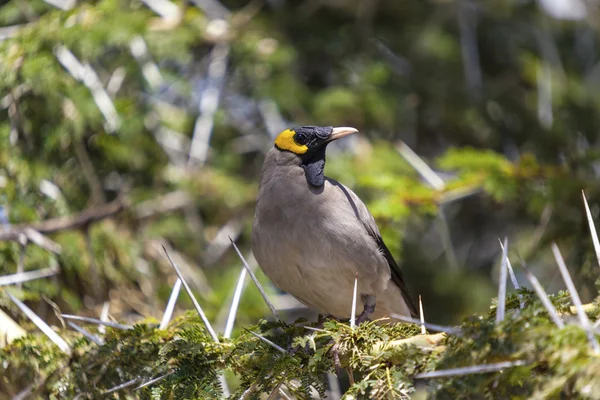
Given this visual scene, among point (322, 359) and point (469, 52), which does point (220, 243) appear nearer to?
point (469, 52)

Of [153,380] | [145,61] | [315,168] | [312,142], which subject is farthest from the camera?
[145,61]

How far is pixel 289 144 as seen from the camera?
511 cm

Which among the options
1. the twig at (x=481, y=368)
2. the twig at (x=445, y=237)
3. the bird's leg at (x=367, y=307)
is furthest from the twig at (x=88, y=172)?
the twig at (x=481, y=368)

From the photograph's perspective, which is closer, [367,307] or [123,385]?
[123,385]

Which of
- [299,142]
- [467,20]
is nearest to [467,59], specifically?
[467,20]

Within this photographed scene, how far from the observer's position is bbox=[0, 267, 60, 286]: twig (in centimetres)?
438

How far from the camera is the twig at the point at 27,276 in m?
4.38

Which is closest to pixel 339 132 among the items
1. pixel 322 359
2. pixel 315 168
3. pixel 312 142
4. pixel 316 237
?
pixel 312 142

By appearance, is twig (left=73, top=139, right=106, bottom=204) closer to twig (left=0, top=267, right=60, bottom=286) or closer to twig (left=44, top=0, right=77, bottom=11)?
twig (left=0, top=267, right=60, bottom=286)

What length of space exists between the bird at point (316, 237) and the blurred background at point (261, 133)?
402mm

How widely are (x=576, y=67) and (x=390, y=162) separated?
3424mm

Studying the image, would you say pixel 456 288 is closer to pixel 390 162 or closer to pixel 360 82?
pixel 390 162

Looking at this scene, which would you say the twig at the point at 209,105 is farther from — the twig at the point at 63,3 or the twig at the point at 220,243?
the twig at the point at 63,3

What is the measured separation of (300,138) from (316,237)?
965 millimetres
